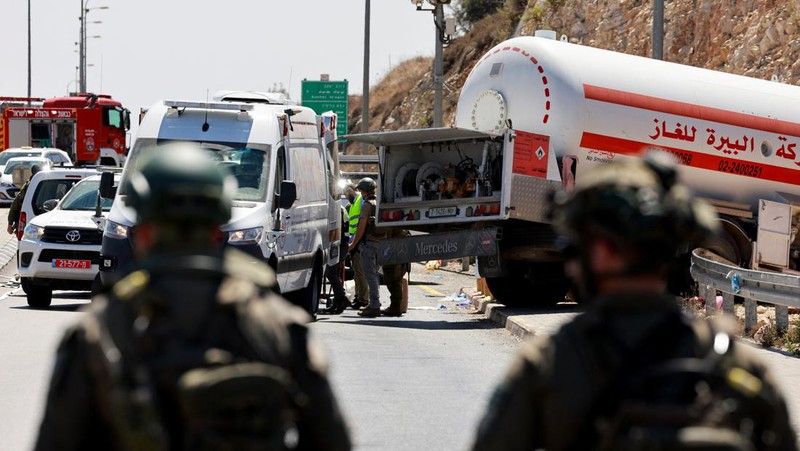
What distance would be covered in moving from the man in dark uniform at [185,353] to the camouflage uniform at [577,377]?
0.49 meters

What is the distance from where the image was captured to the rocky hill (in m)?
36.5

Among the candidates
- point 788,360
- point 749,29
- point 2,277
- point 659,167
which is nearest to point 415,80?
point 749,29

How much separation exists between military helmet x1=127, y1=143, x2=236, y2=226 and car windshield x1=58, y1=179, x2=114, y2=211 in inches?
695

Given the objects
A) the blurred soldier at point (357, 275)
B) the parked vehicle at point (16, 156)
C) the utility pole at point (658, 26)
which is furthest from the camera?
the parked vehicle at point (16, 156)

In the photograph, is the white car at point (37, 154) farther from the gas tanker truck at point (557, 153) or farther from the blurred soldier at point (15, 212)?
the gas tanker truck at point (557, 153)

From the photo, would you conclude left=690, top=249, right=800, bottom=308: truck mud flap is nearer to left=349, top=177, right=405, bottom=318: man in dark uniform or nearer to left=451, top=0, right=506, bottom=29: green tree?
left=349, top=177, right=405, bottom=318: man in dark uniform

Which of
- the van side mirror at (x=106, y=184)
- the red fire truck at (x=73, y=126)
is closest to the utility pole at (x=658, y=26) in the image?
the van side mirror at (x=106, y=184)

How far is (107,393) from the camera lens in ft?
11.1

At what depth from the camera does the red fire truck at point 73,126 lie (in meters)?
51.5

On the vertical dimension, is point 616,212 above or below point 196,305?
above

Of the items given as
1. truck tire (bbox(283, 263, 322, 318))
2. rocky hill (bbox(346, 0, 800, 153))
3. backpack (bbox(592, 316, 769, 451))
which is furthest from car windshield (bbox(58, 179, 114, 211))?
backpack (bbox(592, 316, 769, 451))

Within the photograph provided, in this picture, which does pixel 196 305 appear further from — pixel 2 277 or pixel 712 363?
pixel 2 277

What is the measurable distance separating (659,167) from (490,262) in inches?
640

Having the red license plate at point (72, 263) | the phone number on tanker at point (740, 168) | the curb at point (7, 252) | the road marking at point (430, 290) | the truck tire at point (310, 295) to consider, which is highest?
the phone number on tanker at point (740, 168)
